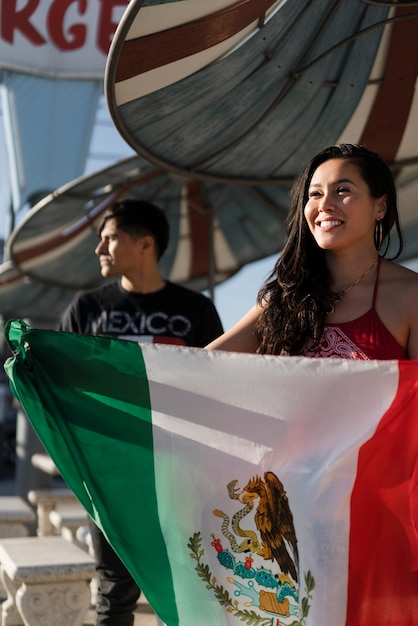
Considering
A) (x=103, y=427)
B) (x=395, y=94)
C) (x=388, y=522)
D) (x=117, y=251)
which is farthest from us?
(x=395, y=94)

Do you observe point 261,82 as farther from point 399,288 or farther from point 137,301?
point 399,288

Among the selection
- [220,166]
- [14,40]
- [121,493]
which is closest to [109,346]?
[121,493]

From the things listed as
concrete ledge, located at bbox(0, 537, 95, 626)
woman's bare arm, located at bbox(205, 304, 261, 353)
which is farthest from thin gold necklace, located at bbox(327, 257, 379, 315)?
A: concrete ledge, located at bbox(0, 537, 95, 626)

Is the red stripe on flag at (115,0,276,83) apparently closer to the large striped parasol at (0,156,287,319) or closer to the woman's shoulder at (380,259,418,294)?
the woman's shoulder at (380,259,418,294)

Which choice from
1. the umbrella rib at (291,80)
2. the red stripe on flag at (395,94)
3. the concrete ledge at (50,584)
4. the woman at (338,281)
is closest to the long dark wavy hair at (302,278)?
the woman at (338,281)

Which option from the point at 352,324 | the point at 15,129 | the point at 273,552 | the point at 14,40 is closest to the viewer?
the point at 273,552

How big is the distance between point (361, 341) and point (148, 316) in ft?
5.41

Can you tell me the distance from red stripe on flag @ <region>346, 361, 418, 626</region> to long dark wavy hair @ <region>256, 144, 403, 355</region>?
27 cm

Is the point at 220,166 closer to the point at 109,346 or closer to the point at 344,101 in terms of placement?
the point at 344,101

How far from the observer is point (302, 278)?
7.52ft

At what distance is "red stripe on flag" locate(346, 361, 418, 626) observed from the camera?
193cm

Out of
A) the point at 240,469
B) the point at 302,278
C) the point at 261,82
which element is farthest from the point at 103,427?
the point at 261,82

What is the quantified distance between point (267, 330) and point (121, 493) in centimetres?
55

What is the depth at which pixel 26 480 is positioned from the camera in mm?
9594
